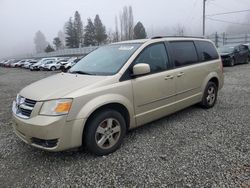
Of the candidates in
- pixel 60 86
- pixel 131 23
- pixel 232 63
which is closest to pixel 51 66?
pixel 232 63

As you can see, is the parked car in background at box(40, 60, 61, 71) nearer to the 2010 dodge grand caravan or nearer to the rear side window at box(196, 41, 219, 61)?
the rear side window at box(196, 41, 219, 61)

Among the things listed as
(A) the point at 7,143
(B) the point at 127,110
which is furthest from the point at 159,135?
(A) the point at 7,143

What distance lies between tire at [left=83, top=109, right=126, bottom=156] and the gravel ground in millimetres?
136

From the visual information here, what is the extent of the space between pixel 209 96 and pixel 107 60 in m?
2.84

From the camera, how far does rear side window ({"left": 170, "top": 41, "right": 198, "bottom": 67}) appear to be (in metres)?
4.91

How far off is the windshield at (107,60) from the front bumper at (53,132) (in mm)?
1104

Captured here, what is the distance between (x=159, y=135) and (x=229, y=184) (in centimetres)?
169

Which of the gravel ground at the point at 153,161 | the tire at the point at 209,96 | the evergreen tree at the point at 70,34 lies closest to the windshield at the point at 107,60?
the gravel ground at the point at 153,161

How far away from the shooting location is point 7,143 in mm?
4480

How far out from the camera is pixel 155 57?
4566mm

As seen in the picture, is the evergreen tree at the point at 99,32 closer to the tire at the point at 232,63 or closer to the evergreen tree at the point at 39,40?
the tire at the point at 232,63

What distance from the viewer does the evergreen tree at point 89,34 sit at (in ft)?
244

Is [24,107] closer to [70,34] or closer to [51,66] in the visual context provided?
[51,66]

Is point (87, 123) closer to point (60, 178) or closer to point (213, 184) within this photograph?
point (60, 178)
